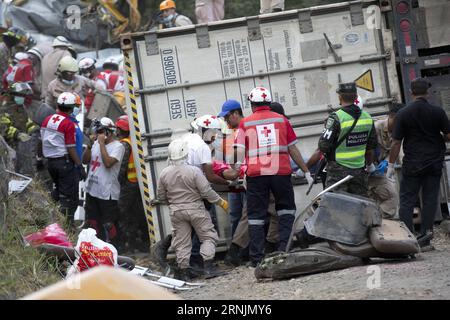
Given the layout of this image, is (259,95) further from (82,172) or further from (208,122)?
(82,172)

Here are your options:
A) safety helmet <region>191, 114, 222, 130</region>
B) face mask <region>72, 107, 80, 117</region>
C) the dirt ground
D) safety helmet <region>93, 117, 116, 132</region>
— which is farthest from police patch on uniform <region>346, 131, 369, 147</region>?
face mask <region>72, 107, 80, 117</region>

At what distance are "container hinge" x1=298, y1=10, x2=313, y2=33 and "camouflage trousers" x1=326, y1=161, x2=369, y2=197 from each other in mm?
2131

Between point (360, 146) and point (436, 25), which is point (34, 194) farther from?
point (436, 25)

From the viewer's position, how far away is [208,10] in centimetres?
1608

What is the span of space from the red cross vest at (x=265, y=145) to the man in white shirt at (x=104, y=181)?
2.77 m

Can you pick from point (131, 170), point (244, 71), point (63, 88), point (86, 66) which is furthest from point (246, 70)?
point (86, 66)

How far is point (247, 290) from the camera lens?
10172 millimetres

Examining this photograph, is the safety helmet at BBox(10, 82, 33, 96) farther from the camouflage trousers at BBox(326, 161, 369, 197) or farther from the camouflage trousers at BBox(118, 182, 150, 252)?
the camouflage trousers at BBox(326, 161, 369, 197)

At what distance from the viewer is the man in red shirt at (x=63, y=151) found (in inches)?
546

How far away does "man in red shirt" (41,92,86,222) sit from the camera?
13.9 metres

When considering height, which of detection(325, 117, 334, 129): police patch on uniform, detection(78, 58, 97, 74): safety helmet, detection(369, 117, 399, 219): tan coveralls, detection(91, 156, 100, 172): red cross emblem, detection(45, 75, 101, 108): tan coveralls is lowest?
detection(369, 117, 399, 219): tan coveralls

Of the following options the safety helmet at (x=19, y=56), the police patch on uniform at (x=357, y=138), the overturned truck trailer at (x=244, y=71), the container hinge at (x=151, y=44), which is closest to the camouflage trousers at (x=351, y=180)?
the police patch on uniform at (x=357, y=138)

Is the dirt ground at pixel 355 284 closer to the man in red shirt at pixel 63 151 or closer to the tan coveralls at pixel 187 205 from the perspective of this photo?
the tan coveralls at pixel 187 205

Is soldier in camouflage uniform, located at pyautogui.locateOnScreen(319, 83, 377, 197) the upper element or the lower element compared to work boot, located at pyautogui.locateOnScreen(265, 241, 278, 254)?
upper
